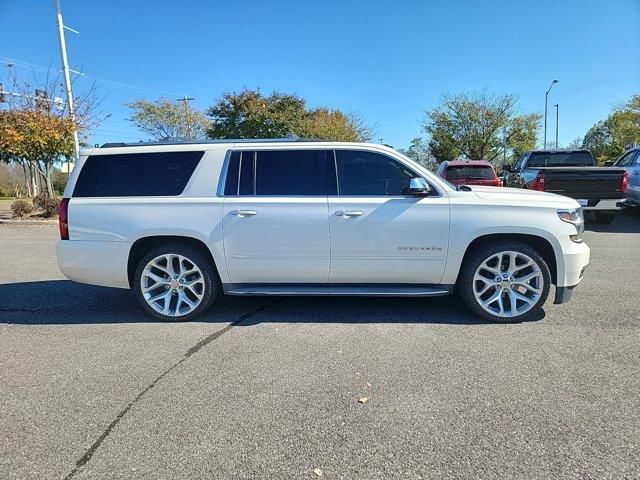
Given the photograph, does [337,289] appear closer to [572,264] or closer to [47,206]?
[572,264]

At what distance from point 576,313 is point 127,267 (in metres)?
4.81

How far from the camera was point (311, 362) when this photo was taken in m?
3.72

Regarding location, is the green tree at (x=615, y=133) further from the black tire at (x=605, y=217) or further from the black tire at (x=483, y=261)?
the black tire at (x=483, y=261)

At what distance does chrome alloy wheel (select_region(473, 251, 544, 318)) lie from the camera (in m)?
4.52

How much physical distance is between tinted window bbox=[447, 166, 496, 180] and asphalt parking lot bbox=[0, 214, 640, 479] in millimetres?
7395

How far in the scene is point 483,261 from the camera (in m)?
4.50

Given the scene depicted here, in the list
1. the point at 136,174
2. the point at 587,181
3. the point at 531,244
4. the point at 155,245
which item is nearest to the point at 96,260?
the point at 155,245

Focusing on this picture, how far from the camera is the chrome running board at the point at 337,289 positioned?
451 centimetres

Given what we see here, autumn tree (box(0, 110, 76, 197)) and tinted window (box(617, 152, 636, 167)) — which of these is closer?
tinted window (box(617, 152, 636, 167))

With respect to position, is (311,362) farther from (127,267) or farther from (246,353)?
(127,267)

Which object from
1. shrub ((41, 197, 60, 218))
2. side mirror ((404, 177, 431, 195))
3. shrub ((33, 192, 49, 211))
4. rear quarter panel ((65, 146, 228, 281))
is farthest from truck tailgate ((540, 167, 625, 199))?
shrub ((33, 192, 49, 211))

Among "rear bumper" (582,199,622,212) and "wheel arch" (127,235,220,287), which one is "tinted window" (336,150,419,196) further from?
"rear bumper" (582,199,622,212)

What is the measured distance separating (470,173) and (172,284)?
975 centimetres

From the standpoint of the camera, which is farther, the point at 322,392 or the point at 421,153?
the point at 421,153
